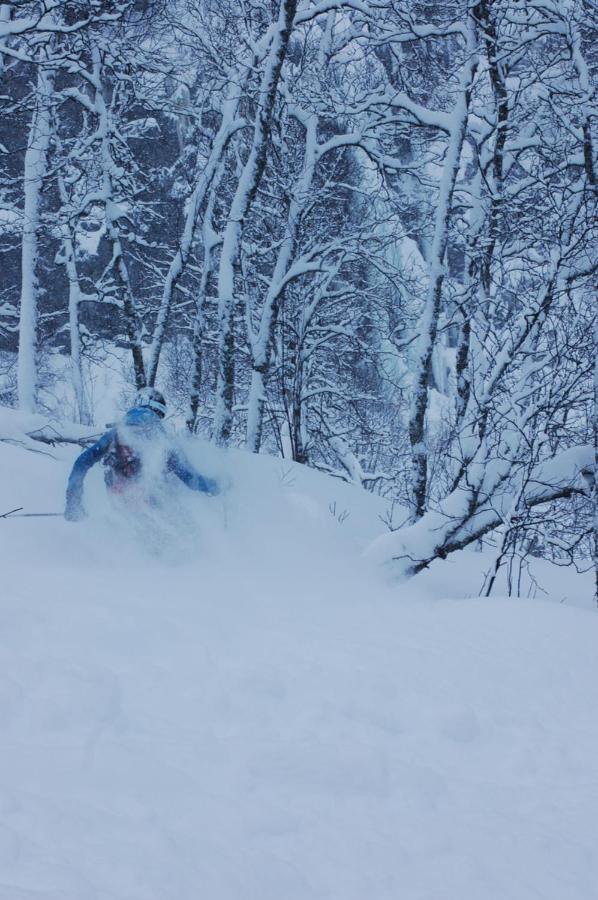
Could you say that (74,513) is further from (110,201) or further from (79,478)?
(110,201)

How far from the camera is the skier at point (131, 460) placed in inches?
208

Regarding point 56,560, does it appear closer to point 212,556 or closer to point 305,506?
point 212,556

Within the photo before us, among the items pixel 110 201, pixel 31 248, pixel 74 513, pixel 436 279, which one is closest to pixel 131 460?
pixel 74 513

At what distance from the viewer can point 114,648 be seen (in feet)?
11.1

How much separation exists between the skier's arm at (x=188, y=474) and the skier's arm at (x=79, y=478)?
0.54 metres

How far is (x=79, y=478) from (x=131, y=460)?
1.48ft

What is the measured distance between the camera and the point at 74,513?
5277mm

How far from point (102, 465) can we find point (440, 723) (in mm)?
3550

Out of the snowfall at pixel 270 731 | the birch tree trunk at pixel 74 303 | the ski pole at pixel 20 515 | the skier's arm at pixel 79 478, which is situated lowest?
the snowfall at pixel 270 731

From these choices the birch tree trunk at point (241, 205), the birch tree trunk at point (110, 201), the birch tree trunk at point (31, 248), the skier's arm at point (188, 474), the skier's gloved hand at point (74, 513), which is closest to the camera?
the skier's gloved hand at point (74, 513)

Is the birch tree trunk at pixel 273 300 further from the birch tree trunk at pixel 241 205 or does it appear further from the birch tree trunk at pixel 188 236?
the birch tree trunk at pixel 188 236

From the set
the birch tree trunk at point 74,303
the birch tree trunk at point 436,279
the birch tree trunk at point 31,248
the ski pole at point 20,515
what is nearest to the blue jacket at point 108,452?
the ski pole at point 20,515

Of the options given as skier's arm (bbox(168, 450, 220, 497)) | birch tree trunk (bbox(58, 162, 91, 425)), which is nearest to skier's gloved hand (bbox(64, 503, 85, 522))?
skier's arm (bbox(168, 450, 220, 497))

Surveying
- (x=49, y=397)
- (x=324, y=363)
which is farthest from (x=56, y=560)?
(x=49, y=397)
